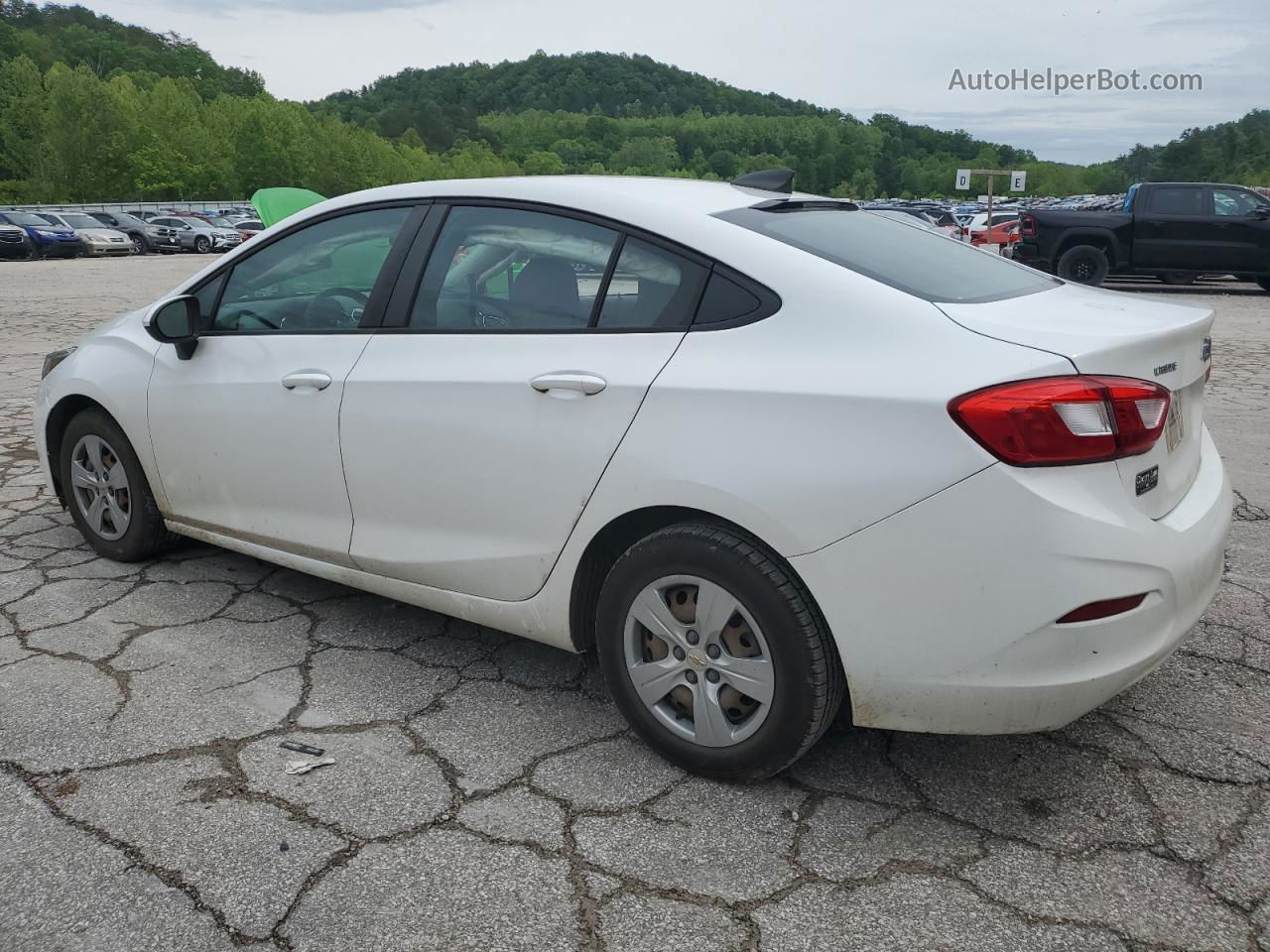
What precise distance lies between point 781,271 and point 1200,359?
1.09 m

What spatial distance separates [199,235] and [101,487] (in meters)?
34.6

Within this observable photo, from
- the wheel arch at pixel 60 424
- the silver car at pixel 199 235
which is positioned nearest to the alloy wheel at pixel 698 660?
the wheel arch at pixel 60 424

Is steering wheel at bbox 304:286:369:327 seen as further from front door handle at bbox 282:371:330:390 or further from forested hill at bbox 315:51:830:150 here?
forested hill at bbox 315:51:830:150

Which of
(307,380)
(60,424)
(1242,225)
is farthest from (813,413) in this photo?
(1242,225)

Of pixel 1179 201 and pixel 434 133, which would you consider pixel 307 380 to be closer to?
pixel 1179 201

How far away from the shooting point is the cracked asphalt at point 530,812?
2.07 meters

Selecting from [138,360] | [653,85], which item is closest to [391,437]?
[138,360]

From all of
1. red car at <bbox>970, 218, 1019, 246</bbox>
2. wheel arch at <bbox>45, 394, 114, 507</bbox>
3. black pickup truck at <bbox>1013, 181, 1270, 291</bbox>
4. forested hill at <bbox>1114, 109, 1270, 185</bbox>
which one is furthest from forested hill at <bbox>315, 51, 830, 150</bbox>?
wheel arch at <bbox>45, 394, 114, 507</bbox>

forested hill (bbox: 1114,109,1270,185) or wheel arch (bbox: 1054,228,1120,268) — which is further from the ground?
forested hill (bbox: 1114,109,1270,185)

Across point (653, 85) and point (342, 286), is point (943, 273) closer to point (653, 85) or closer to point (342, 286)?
point (342, 286)

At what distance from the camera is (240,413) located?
3414 millimetres

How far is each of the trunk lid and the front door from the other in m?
1.80

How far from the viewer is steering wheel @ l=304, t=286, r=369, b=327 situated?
3.24m

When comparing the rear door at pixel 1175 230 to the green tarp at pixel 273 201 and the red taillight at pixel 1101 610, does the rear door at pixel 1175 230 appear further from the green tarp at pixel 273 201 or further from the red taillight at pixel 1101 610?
the red taillight at pixel 1101 610
